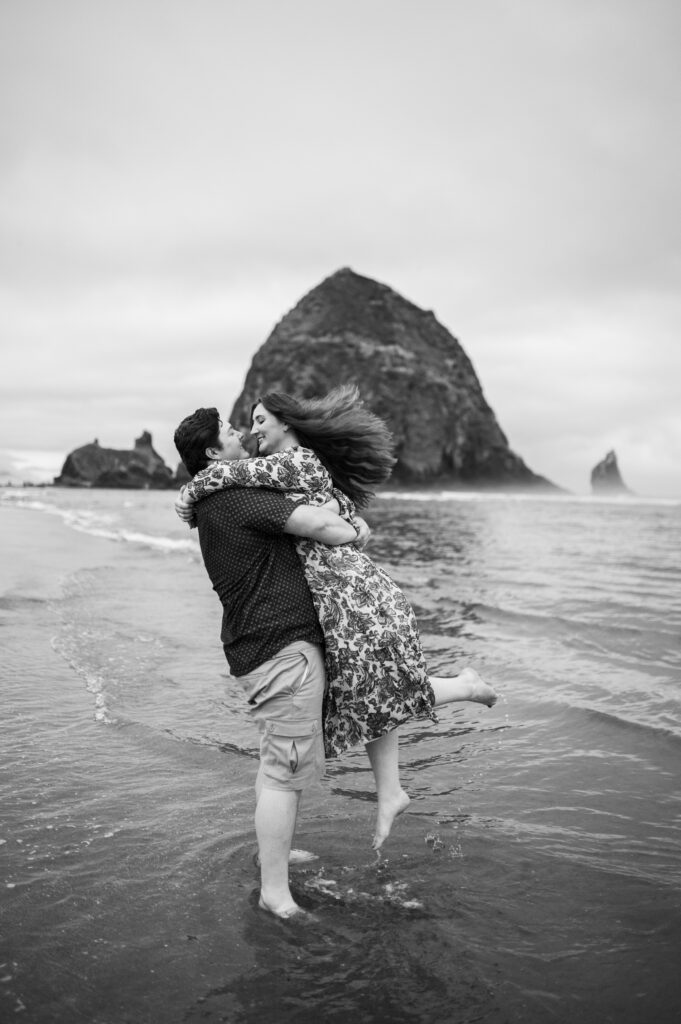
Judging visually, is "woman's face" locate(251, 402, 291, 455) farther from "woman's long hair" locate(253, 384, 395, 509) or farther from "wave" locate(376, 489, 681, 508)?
"wave" locate(376, 489, 681, 508)

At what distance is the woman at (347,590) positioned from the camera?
335cm

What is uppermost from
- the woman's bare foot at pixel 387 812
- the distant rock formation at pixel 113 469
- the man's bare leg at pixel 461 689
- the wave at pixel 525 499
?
the distant rock formation at pixel 113 469

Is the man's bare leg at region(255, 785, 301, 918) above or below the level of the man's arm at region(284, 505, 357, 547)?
below

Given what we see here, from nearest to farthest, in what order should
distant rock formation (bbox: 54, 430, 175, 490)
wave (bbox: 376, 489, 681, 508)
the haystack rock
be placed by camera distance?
wave (bbox: 376, 489, 681, 508) < the haystack rock < distant rock formation (bbox: 54, 430, 175, 490)

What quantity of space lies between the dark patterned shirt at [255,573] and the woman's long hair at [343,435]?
43 cm

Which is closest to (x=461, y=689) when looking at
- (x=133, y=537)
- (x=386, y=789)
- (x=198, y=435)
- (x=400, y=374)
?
(x=386, y=789)

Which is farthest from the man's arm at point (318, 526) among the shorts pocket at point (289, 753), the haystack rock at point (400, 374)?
the haystack rock at point (400, 374)

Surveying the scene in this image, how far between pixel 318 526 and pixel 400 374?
116688 mm

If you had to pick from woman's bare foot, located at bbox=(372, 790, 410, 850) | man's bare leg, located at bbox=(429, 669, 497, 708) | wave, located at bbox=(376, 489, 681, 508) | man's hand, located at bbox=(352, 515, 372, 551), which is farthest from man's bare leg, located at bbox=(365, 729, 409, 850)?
wave, located at bbox=(376, 489, 681, 508)

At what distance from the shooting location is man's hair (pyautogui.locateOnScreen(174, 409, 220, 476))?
335 cm

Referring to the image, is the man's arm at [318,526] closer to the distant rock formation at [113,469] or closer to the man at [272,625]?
the man at [272,625]

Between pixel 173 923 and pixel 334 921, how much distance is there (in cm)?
64

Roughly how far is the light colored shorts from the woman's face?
2.96ft

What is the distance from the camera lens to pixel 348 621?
132 inches
